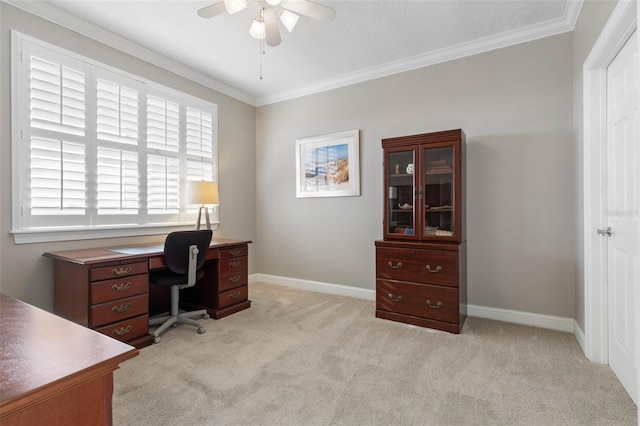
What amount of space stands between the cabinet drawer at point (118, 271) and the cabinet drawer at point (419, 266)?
2.13 meters

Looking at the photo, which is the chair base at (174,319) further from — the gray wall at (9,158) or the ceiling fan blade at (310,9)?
the ceiling fan blade at (310,9)

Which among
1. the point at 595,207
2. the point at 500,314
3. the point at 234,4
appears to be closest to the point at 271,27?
the point at 234,4

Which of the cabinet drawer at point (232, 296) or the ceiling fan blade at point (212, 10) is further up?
the ceiling fan blade at point (212, 10)

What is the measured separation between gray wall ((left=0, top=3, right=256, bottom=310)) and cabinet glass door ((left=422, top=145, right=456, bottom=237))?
2558mm

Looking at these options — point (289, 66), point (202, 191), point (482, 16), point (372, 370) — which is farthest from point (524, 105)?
point (202, 191)

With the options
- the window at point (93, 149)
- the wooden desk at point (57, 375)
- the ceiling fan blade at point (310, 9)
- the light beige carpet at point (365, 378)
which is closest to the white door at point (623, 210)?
the light beige carpet at point (365, 378)

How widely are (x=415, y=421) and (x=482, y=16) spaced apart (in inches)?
122

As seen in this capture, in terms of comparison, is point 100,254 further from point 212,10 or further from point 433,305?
point 433,305

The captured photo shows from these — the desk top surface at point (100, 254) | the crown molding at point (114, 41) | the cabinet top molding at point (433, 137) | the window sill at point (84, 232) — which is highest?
the crown molding at point (114, 41)

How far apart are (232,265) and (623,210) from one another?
3.16 metres

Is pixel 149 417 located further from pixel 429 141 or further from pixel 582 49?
pixel 582 49

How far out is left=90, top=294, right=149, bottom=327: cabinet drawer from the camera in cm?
230

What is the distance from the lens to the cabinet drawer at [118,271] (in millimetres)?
2309

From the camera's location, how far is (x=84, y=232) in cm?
281
